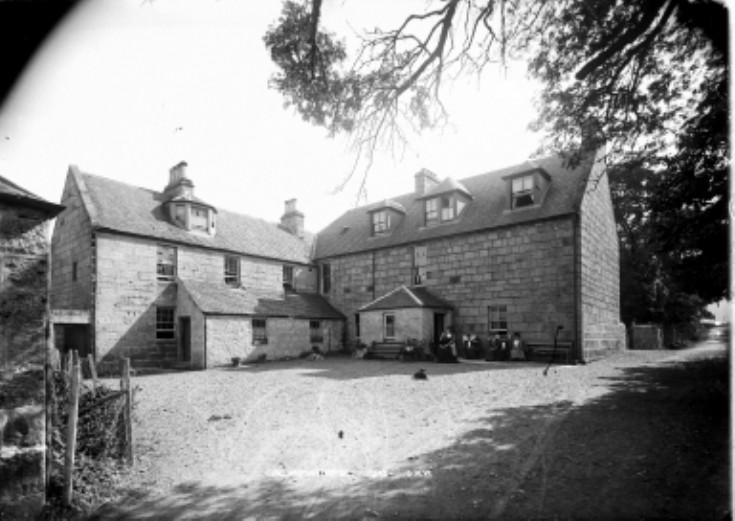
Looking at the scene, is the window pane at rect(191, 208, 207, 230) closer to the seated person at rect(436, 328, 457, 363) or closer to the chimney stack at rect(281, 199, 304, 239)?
the chimney stack at rect(281, 199, 304, 239)

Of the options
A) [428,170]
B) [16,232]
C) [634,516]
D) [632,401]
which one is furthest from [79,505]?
[428,170]

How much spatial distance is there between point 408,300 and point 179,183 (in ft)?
43.6

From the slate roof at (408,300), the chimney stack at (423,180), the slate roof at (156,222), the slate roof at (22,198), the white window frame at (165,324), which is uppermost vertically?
the chimney stack at (423,180)

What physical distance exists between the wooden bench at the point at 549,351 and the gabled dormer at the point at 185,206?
656 inches

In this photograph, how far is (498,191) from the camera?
21.2 metres

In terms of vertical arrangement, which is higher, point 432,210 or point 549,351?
point 432,210

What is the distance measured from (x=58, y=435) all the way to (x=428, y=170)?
22638mm

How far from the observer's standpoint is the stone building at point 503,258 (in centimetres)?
1723

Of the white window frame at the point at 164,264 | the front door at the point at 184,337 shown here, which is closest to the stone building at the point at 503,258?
the front door at the point at 184,337

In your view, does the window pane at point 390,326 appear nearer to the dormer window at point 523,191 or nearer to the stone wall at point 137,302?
the stone wall at point 137,302

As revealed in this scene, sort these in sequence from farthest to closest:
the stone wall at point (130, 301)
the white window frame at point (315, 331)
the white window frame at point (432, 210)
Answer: the white window frame at point (315, 331) → the white window frame at point (432, 210) → the stone wall at point (130, 301)

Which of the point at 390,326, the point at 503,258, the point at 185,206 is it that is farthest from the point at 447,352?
the point at 185,206

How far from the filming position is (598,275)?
19141mm

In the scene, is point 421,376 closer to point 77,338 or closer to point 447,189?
point 447,189
